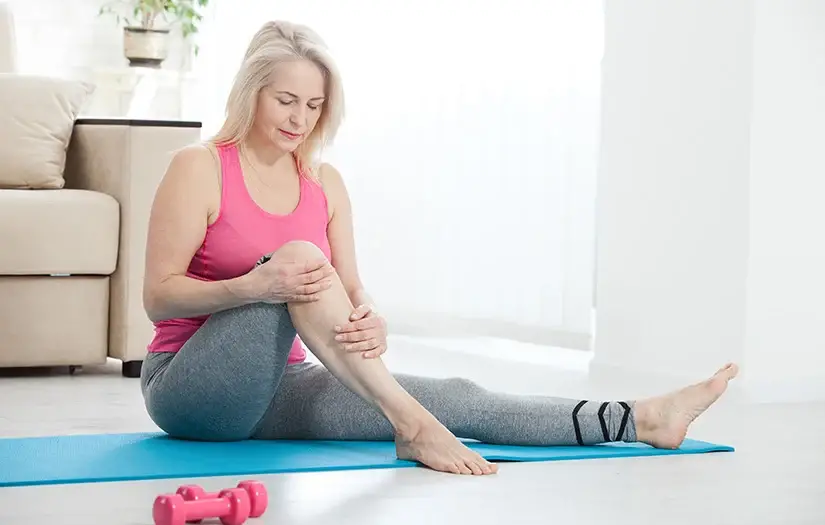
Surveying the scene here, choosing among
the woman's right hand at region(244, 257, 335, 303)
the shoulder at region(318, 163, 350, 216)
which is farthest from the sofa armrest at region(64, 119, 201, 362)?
the woman's right hand at region(244, 257, 335, 303)

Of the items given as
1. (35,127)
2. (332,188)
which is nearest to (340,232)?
(332,188)

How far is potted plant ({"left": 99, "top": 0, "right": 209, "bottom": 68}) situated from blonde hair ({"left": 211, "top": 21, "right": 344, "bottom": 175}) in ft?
12.0

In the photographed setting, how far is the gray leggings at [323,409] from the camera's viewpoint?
7.14 feet

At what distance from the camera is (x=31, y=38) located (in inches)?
231

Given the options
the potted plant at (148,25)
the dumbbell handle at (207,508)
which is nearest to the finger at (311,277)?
the dumbbell handle at (207,508)

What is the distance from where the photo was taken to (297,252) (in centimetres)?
205

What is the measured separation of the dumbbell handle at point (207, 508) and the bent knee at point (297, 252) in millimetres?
478

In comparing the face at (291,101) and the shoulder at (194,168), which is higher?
the face at (291,101)

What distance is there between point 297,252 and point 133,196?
1.60m

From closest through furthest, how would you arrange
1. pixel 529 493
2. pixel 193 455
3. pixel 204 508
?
pixel 204 508
pixel 529 493
pixel 193 455

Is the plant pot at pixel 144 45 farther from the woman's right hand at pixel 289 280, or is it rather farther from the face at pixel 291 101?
the woman's right hand at pixel 289 280

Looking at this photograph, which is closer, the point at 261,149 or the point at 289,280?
the point at 289,280

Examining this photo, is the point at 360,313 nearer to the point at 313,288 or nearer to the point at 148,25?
the point at 313,288

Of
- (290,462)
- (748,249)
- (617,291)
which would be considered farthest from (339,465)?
(617,291)
